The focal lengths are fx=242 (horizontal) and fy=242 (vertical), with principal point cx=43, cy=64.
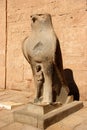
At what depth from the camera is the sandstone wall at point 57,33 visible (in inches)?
201

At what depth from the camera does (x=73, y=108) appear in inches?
165

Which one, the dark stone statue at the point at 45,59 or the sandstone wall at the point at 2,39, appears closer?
the dark stone statue at the point at 45,59

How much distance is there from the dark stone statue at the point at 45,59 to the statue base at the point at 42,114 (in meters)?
0.28

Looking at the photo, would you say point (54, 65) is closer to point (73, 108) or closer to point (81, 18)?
point (73, 108)

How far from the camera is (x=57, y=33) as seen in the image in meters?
5.48

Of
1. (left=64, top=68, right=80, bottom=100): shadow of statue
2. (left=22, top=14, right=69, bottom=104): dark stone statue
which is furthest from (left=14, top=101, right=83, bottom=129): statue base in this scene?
(left=64, top=68, right=80, bottom=100): shadow of statue

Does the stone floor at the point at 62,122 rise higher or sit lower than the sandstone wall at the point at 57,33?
lower

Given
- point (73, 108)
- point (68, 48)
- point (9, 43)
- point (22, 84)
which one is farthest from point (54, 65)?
Result: point (9, 43)

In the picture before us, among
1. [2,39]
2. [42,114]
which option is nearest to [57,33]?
[2,39]

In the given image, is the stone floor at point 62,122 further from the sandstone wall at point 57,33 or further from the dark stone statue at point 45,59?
Result: the sandstone wall at point 57,33

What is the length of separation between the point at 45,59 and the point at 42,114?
3.02ft

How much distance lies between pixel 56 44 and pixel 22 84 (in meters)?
2.51

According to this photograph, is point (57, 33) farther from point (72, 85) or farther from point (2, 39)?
point (2, 39)

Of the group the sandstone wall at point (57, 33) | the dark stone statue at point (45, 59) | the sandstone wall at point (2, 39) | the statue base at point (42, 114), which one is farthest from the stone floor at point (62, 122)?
the sandstone wall at point (2, 39)
